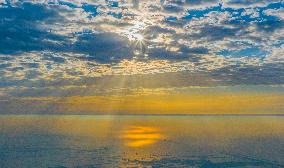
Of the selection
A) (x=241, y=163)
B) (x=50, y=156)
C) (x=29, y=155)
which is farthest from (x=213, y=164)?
(x=29, y=155)

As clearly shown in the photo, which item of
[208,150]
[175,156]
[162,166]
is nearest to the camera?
[162,166]

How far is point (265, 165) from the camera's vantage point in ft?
284

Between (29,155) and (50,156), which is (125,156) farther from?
(29,155)

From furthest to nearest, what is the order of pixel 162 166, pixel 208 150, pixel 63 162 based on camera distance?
pixel 208 150
pixel 63 162
pixel 162 166

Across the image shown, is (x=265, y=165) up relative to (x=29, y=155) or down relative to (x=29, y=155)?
up

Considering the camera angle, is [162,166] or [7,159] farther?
[7,159]

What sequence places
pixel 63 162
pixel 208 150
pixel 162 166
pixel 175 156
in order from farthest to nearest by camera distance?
pixel 208 150
pixel 175 156
pixel 63 162
pixel 162 166

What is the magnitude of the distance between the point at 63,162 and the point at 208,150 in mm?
52322

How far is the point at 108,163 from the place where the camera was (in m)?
88.9

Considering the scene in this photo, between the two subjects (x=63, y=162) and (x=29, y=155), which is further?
(x=29, y=155)

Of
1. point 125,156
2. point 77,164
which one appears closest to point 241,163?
point 125,156

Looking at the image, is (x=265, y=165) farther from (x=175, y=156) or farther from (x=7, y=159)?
(x=7, y=159)

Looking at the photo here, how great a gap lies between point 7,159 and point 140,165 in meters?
42.5

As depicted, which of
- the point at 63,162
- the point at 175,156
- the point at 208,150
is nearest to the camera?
the point at 63,162
